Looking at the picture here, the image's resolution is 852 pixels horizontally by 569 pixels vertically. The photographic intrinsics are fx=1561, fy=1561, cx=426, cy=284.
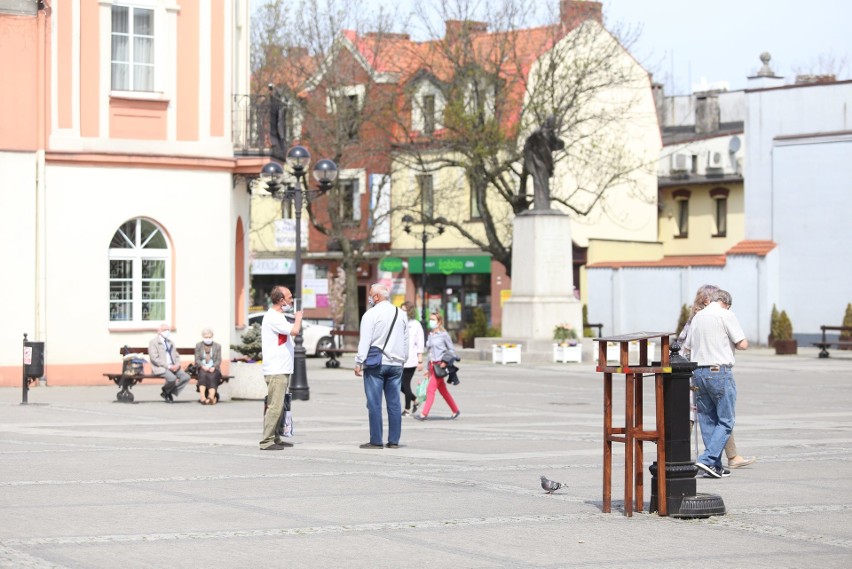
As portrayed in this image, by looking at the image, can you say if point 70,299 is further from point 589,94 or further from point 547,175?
point 589,94

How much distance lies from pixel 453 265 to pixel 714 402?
45095 millimetres

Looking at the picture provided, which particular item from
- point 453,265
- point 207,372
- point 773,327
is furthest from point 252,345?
point 453,265

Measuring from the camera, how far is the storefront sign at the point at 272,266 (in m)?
63.4

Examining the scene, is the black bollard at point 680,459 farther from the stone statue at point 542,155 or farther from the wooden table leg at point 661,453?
the stone statue at point 542,155

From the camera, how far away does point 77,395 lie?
26.6m

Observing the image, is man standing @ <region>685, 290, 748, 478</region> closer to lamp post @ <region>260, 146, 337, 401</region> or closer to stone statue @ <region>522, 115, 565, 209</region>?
lamp post @ <region>260, 146, 337, 401</region>

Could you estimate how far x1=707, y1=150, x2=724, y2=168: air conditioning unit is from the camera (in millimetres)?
59656

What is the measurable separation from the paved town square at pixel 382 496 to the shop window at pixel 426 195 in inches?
1206

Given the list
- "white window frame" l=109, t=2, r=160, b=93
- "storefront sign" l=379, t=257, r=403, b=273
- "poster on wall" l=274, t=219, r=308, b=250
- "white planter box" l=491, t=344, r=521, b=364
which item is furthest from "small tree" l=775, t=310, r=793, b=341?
"white window frame" l=109, t=2, r=160, b=93

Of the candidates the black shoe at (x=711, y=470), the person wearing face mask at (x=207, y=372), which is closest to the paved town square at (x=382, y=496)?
the black shoe at (x=711, y=470)

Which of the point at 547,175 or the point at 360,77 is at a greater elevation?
the point at 360,77

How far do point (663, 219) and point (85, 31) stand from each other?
3773 centimetres

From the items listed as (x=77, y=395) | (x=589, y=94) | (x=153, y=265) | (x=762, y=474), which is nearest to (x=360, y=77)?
(x=589, y=94)

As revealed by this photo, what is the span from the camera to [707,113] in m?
68.1
